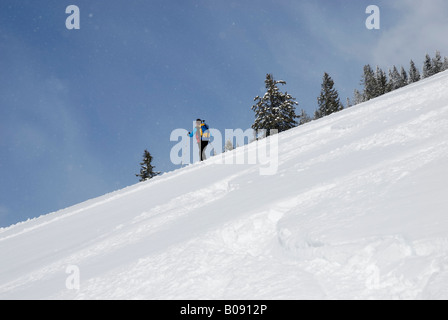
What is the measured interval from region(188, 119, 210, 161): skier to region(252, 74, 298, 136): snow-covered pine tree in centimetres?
1720

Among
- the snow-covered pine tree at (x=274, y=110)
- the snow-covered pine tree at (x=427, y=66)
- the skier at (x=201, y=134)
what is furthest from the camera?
the snow-covered pine tree at (x=427, y=66)

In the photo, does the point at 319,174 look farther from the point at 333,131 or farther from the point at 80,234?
the point at 80,234

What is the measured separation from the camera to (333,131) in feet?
25.8

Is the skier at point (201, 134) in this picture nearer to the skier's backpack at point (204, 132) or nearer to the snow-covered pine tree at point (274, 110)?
the skier's backpack at point (204, 132)

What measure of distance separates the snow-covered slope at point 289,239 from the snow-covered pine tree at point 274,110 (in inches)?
949

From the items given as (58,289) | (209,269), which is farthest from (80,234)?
(209,269)

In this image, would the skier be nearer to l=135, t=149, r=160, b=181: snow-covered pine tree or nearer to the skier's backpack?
the skier's backpack

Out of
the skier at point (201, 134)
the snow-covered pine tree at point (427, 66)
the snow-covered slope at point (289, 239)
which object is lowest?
the snow-covered slope at point (289, 239)

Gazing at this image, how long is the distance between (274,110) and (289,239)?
1118 inches

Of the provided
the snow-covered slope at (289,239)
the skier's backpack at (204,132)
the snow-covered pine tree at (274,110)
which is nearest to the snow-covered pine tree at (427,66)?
the snow-covered pine tree at (274,110)

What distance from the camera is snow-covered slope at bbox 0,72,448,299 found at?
2238 mm

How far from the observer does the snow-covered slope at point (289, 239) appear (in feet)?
7.34

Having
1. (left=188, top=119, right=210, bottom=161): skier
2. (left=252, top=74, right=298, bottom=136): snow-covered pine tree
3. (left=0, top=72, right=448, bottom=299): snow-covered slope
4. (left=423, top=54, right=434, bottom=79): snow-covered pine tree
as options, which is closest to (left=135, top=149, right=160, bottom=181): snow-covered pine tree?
(left=252, top=74, right=298, bottom=136): snow-covered pine tree
